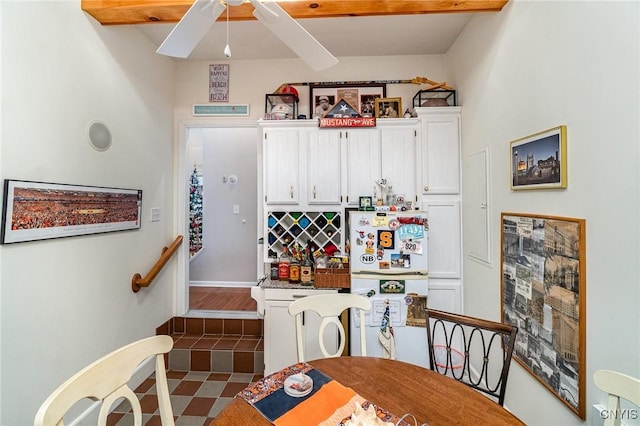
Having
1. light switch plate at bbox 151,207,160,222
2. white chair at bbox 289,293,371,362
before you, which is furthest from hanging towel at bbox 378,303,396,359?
light switch plate at bbox 151,207,160,222

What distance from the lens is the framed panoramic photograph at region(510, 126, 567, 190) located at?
1450 millimetres

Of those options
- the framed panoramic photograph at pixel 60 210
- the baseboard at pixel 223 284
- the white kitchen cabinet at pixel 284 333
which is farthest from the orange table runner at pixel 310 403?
the baseboard at pixel 223 284

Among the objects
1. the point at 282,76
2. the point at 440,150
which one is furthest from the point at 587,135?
the point at 282,76

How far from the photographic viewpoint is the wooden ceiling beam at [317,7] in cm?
194

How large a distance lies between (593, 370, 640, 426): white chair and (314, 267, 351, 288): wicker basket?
5.66 ft

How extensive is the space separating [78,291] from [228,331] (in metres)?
1.50

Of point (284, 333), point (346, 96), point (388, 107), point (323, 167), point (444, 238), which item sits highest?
point (346, 96)

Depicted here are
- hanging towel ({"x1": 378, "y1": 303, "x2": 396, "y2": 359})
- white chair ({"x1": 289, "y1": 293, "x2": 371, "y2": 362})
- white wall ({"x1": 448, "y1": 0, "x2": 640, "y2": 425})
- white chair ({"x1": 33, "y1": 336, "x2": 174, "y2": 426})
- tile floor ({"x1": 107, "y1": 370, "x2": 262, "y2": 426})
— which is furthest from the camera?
hanging towel ({"x1": 378, "y1": 303, "x2": 396, "y2": 359})

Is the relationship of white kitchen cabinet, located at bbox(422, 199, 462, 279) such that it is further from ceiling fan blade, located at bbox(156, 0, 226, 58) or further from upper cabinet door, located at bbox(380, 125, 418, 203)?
ceiling fan blade, located at bbox(156, 0, 226, 58)

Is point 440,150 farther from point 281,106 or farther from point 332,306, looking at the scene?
point 332,306

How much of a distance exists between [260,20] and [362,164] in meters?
1.67

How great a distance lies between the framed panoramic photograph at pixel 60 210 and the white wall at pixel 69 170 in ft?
0.20

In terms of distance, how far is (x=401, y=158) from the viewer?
2.77 m

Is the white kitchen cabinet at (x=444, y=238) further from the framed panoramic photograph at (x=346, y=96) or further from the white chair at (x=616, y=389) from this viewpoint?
the white chair at (x=616, y=389)
